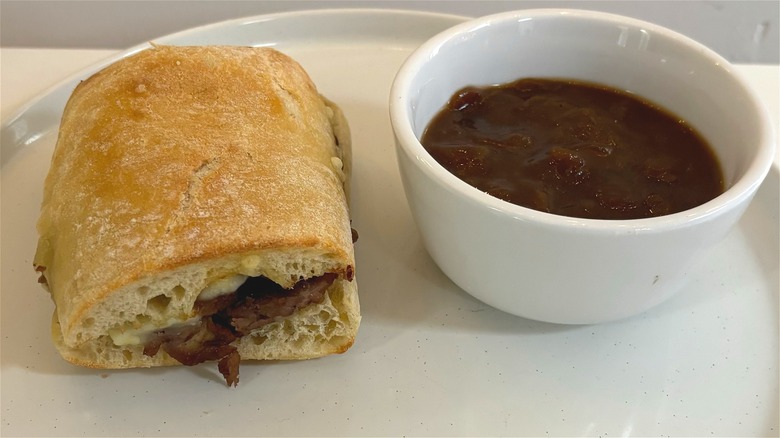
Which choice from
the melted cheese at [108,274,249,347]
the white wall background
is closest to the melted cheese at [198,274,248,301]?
the melted cheese at [108,274,249,347]

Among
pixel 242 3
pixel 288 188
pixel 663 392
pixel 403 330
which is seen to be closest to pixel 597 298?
pixel 663 392

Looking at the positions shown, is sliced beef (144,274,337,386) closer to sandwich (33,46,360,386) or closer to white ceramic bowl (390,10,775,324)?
sandwich (33,46,360,386)

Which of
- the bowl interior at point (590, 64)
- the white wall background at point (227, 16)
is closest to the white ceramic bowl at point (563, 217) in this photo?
the bowl interior at point (590, 64)

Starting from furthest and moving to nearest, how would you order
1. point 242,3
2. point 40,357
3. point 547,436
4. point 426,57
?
point 242,3 → point 426,57 → point 40,357 → point 547,436

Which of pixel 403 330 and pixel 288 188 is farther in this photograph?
pixel 403 330

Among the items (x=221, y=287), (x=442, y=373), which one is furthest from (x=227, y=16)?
(x=442, y=373)

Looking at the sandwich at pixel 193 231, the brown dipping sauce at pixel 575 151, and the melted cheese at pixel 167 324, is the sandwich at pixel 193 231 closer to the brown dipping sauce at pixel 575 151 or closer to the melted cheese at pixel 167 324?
the melted cheese at pixel 167 324

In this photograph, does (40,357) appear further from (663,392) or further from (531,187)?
(663,392)
